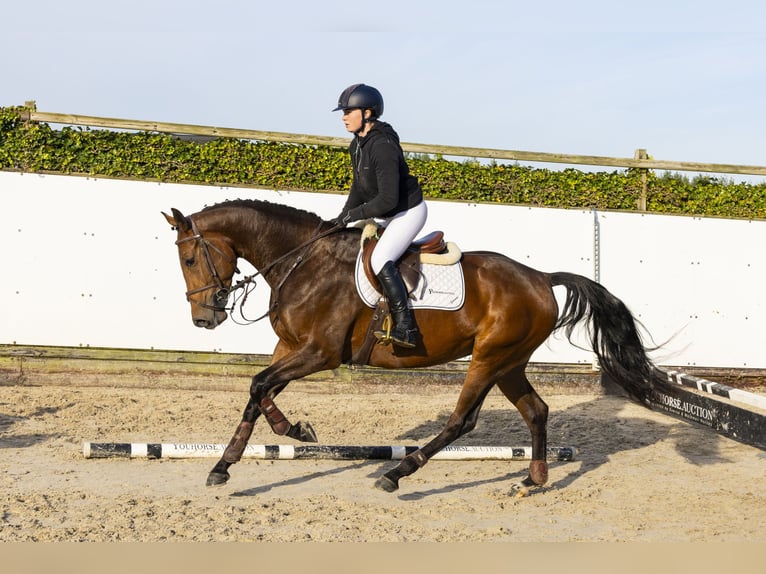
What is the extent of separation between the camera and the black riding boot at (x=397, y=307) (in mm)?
Answer: 5887

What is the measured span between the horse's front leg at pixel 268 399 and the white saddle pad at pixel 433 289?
572 mm

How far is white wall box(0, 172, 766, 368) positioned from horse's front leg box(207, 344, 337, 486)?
4.28 m

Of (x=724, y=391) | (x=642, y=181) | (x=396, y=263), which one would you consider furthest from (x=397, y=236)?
(x=642, y=181)

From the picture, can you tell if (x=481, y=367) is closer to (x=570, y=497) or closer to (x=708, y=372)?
(x=570, y=497)

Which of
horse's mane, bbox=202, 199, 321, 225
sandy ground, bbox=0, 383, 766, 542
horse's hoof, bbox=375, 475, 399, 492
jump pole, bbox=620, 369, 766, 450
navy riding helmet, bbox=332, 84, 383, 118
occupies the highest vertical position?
navy riding helmet, bbox=332, 84, 383, 118

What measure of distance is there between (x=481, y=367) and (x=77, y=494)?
2.85 metres

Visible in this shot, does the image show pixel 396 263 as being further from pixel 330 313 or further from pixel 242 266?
pixel 242 266

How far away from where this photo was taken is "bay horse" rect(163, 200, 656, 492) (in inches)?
233

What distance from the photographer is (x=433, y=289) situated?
20.2 feet

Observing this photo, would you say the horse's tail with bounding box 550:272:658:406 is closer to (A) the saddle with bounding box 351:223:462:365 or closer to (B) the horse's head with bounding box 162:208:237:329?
(A) the saddle with bounding box 351:223:462:365

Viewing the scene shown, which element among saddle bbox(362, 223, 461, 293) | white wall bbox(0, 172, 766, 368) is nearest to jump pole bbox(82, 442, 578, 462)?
saddle bbox(362, 223, 461, 293)

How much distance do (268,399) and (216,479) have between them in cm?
66

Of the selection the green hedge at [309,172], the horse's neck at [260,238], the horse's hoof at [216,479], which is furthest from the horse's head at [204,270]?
the green hedge at [309,172]

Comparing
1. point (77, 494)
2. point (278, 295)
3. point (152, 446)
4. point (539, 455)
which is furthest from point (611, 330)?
point (77, 494)
